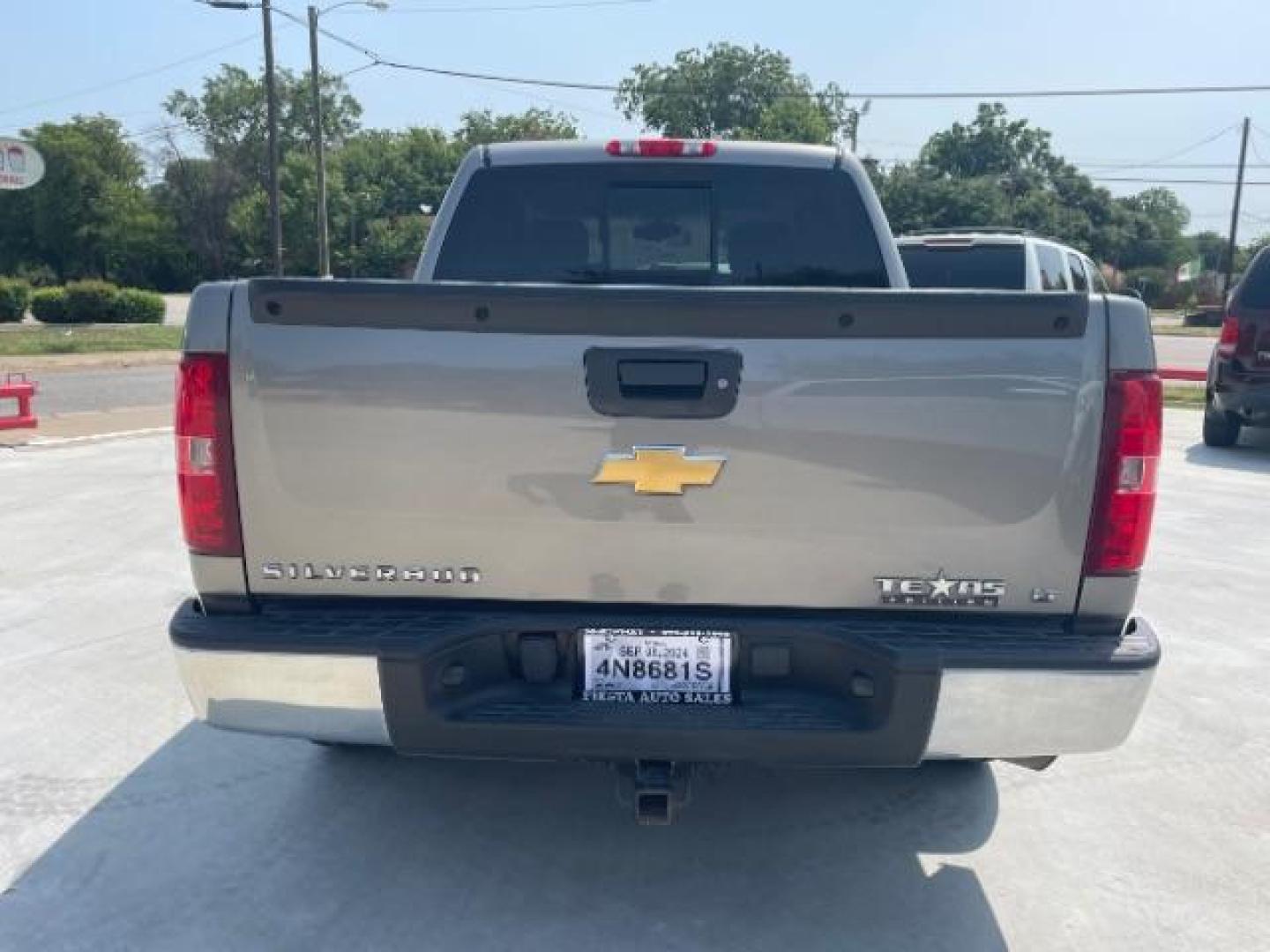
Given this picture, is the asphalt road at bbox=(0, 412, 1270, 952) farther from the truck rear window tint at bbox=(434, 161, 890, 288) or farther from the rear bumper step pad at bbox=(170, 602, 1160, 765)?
the truck rear window tint at bbox=(434, 161, 890, 288)

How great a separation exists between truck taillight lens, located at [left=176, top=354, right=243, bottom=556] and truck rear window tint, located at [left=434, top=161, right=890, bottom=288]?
5.86 ft

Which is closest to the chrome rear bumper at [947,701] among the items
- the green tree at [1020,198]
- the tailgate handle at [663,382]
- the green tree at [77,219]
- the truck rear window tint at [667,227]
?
the tailgate handle at [663,382]

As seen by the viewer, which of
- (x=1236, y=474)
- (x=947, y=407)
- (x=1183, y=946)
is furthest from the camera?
(x=1236, y=474)

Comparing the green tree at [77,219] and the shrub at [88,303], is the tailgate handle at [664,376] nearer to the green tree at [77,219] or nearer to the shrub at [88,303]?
the shrub at [88,303]

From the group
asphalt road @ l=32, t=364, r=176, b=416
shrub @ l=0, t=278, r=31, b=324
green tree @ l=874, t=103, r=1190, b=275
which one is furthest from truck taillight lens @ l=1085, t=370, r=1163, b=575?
green tree @ l=874, t=103, r=1190, b=275

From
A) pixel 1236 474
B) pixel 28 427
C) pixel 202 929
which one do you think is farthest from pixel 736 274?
pixel 28 427

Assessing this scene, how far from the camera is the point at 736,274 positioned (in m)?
4.25

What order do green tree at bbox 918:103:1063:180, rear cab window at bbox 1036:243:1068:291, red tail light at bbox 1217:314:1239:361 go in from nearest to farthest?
rear cab window at bbox 1036:243:1068:291 < red tail light at bbox 1217:314:1239:361 < green tree at bbox 918:103:1063:180

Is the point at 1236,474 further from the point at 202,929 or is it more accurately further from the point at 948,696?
the point at 202,929

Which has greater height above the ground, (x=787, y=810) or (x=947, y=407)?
(x=947, y=407)

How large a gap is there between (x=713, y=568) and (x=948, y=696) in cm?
60

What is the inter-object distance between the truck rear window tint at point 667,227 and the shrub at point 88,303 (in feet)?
110

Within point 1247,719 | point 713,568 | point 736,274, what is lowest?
point 1247,719

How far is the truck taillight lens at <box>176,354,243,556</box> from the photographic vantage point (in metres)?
2.50
